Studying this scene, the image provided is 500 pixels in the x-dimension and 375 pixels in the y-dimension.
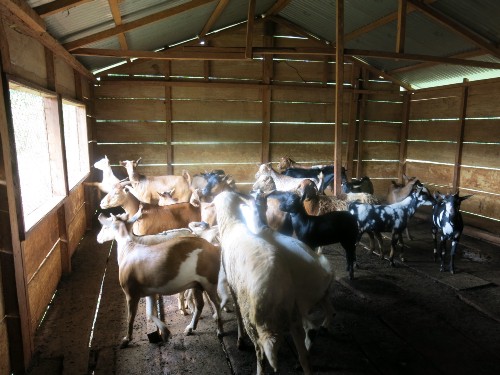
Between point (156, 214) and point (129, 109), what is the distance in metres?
4.95

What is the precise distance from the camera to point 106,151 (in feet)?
31.0

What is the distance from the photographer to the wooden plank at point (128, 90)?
9.23 meters

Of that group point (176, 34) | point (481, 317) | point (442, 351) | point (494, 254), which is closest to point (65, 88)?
point (176, 34)

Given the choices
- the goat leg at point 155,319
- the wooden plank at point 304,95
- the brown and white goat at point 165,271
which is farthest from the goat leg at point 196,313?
the wooden plank at point 304,95

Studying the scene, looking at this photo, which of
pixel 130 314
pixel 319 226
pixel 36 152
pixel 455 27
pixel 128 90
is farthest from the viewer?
pixel 128 90

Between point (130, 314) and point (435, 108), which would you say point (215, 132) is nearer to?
point (435, 108)

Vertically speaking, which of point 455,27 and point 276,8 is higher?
point 276,8

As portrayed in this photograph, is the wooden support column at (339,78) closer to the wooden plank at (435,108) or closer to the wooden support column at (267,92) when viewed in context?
the wooden support column at (267,92)

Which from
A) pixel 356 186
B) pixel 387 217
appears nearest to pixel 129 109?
pixel 356 186

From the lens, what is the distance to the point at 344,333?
3912 mm

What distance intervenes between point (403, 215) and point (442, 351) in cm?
262

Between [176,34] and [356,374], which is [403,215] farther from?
[176,34]

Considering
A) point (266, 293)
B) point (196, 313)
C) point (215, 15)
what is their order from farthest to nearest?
point (215, 15) < point (196, 313) < point (266, 293)

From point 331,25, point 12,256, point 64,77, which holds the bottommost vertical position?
point 12,256
